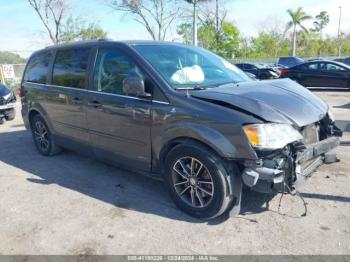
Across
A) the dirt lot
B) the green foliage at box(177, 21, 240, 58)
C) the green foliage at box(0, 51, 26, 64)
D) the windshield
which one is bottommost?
the dirt lot

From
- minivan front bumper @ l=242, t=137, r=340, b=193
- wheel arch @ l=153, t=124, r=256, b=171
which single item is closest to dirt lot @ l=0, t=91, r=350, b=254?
minivan front bumper @ l=242, t=137, r=340, b=193

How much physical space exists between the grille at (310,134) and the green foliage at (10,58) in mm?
18985

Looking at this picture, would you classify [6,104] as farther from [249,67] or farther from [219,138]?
[249,67]

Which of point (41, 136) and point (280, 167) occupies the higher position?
point (280, 167)

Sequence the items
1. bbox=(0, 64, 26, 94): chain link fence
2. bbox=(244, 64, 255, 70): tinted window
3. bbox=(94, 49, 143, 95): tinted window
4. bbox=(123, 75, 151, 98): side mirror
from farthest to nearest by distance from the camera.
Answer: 1. bbox=(244, 64, 255, 70): tinted window
2. bbox=(0, 64, 26, 94): chain link fence
3. bbox=(94, 49, 143, 95): tinted window
4. bbox=(123, 75, 151, 98): side mirror

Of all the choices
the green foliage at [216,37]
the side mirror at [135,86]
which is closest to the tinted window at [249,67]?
the side mirror at [135,86]

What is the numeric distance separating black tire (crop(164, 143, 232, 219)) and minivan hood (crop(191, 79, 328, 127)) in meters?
0.53

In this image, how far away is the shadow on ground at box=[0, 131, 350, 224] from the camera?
3.73 m

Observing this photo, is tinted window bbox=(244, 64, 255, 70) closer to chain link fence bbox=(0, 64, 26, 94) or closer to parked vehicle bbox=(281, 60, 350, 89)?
parked vehicle bbox=(281, 60, 350, 89)

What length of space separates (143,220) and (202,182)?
2.45 ft

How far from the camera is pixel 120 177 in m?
4.70

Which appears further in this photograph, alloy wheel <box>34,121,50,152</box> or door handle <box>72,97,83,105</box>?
alloy wheel <box>34,121,50,152</box>

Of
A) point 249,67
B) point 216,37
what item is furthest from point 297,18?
point 249,67

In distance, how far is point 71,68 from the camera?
4770 millimetres
